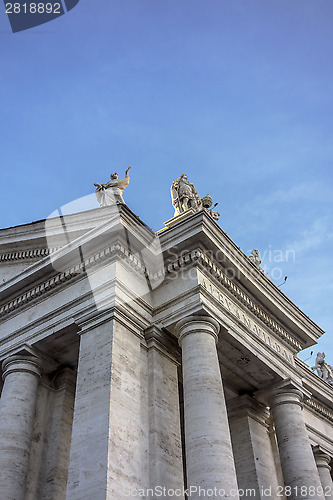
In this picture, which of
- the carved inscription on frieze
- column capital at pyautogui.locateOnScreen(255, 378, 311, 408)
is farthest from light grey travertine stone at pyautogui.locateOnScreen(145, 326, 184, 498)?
column capital at pyautogui.locateOnScreen(255, 378, 311, 408)

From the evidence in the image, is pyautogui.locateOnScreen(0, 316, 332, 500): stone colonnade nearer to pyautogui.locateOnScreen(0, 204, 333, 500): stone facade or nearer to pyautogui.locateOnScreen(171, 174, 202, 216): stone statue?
pyautogui.locateOnScreen(0, 204, 333, 500): stone facade

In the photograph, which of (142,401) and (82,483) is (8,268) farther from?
(82,483)

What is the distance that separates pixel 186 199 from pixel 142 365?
7087 mm

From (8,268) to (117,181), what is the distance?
4.69 meters

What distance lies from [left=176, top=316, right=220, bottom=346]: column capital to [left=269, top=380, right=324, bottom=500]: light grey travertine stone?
4.09 meters

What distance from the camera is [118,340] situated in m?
13.5

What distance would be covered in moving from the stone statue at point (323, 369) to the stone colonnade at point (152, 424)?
37.4ft

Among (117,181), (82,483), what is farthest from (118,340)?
(117,181)

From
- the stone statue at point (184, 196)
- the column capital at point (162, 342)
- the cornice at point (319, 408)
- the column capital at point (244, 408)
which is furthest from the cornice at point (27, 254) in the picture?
the cornice at point (319, 408)

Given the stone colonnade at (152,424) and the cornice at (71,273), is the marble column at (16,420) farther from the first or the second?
the cornice at (71,273)

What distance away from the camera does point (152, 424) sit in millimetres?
13156

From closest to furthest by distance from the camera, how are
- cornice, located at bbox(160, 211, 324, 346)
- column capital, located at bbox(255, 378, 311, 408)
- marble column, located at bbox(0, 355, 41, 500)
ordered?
marble column, located at bbox(0, 355, 41, 500) → cornice, located at bbox(160, 211, 324, 346) → column capital, located at bbox(255, 378, 311, 408)

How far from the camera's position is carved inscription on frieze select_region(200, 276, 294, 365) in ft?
51.1

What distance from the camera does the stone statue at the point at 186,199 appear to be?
19.0 meters
